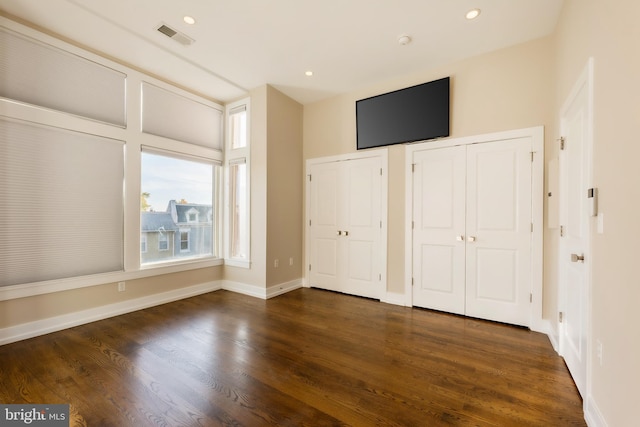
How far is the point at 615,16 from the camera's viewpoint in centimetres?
139

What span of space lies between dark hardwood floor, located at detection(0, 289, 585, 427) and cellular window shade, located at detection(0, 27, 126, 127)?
8.12 feet

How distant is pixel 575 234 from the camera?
2.08m

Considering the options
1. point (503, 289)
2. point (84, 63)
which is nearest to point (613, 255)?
point (503, 289)

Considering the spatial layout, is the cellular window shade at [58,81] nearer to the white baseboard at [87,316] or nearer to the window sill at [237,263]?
the white baseboard at [87,316]

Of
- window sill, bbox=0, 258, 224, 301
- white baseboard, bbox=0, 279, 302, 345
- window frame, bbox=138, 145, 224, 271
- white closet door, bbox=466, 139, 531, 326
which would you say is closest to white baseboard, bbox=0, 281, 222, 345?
white baseboard, bbox=0, 279, 302, 345

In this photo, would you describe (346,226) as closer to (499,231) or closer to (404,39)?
(499,231)

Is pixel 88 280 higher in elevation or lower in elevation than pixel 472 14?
lower

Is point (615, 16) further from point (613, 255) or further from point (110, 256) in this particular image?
point (110, 256)

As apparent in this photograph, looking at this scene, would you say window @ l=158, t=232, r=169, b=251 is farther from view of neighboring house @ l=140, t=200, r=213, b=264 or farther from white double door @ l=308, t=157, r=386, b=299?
white double door @ l=308, t=157, r=386, b=299

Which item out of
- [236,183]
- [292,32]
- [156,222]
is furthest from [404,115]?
[156,222]

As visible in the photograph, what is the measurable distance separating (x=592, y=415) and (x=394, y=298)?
92.4 inches

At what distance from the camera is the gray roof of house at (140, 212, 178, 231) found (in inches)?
145

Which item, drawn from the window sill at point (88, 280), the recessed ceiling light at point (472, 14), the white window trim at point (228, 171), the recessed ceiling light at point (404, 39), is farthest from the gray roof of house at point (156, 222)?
the recessed ceiling light at point (472, 14)

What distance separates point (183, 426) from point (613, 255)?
254cm
